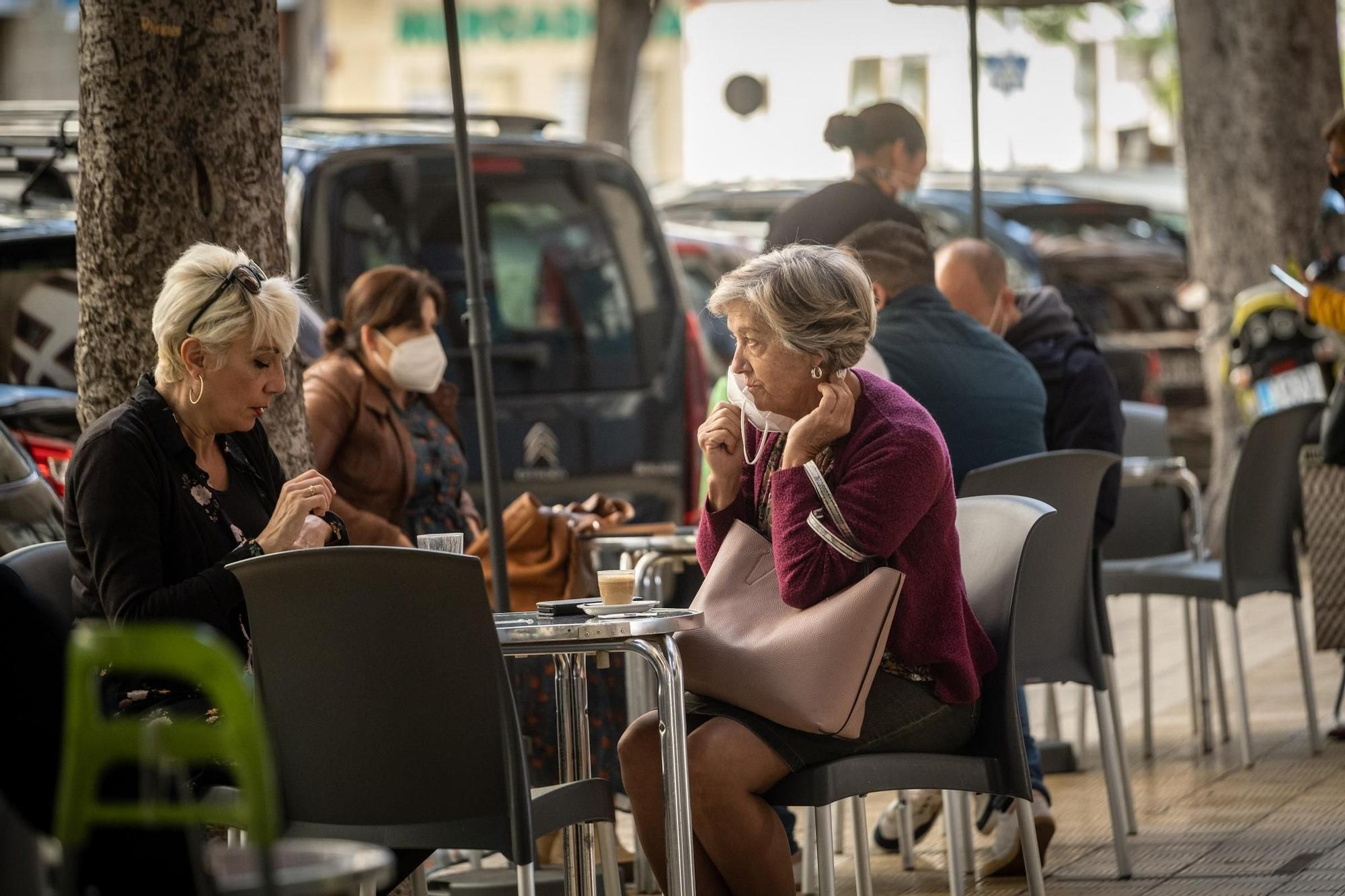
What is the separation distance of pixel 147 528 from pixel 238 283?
526 millimetres

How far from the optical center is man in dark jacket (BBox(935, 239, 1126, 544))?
20.5ft

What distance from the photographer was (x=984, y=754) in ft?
13.7

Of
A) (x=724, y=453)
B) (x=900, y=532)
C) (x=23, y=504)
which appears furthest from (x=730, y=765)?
(x=23, y=504)

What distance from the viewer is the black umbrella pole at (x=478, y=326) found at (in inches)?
214

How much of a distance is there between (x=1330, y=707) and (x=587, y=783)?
A: 4.47 metres

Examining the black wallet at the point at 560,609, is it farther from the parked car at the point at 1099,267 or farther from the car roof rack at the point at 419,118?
the parked car at the point at 1099,267

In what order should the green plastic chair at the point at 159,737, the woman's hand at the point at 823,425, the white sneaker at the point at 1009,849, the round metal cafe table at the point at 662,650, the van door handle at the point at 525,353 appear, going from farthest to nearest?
the van door handle at the point at 525,353
the white sneaker at the point at 1009,849
the woman's hand at the point at 823,425
the round metal cafe table at the point at 662,650
the green plastic chair at the point at 159,737

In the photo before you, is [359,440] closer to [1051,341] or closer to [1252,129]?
[1051,341]

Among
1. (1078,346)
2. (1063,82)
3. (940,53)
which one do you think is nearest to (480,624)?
(1078,346)

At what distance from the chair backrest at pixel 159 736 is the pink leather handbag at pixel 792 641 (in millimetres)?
1739

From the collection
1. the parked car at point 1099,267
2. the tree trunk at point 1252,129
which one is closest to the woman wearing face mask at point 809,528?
the tree trunk at point 1252,129

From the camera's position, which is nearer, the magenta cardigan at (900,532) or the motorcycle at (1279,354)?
the magenta cardigan at (900,532)

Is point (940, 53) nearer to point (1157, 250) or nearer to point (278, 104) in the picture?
point (1157, 250)

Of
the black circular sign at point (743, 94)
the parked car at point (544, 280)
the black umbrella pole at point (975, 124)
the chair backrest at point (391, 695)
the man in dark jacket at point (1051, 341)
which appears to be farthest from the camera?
the black circular sign at point (743, 94)
